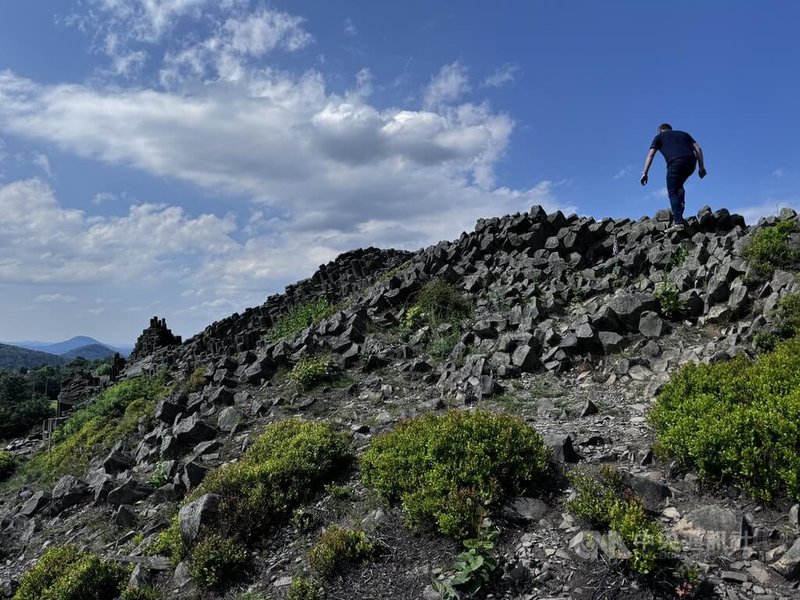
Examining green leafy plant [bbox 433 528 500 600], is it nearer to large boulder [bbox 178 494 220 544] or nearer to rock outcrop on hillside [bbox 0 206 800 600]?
rock outcrop on hillside [bbox 0 206 800 600]

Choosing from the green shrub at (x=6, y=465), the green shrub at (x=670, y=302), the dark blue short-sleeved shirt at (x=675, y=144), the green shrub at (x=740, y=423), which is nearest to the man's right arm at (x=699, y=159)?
the dark blue short-sleeved shirt at (x=675, y=144)

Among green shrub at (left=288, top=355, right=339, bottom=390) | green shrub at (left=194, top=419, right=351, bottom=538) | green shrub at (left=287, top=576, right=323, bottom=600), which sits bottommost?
green shrub at (left=287, top=576, right=323, bottom=600)

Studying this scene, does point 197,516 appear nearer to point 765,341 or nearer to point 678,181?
point 765,341

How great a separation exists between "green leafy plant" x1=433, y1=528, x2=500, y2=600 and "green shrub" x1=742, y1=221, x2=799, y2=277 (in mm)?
8926

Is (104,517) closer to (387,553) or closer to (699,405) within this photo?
(387,553)

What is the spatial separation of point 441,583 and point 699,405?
370 centimetres

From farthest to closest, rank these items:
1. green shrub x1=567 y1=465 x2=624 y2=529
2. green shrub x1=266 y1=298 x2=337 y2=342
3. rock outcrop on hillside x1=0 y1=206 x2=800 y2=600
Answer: green shrub x1=266 y1=298 x2=337 y2=342
green shrub x1=567 y1=465 x2=624 y2=529
rock outcrop on hillside x1=0 y1=206 x2=800 y2=600

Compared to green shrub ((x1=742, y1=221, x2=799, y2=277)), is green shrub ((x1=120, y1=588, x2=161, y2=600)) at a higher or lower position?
lower

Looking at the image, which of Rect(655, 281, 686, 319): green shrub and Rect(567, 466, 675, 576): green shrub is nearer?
Rect(567, 466, 675, 576): green shrub

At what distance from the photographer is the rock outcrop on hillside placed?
5.54 m

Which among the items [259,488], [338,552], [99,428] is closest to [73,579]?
[259,488]

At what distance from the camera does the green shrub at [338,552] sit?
626 centimetres

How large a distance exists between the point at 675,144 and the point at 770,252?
5.01 metres

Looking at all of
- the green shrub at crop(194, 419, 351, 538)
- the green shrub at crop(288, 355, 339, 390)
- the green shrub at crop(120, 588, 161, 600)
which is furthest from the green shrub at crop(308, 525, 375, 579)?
the green shrub at crop(288, 355, 339, 390)
